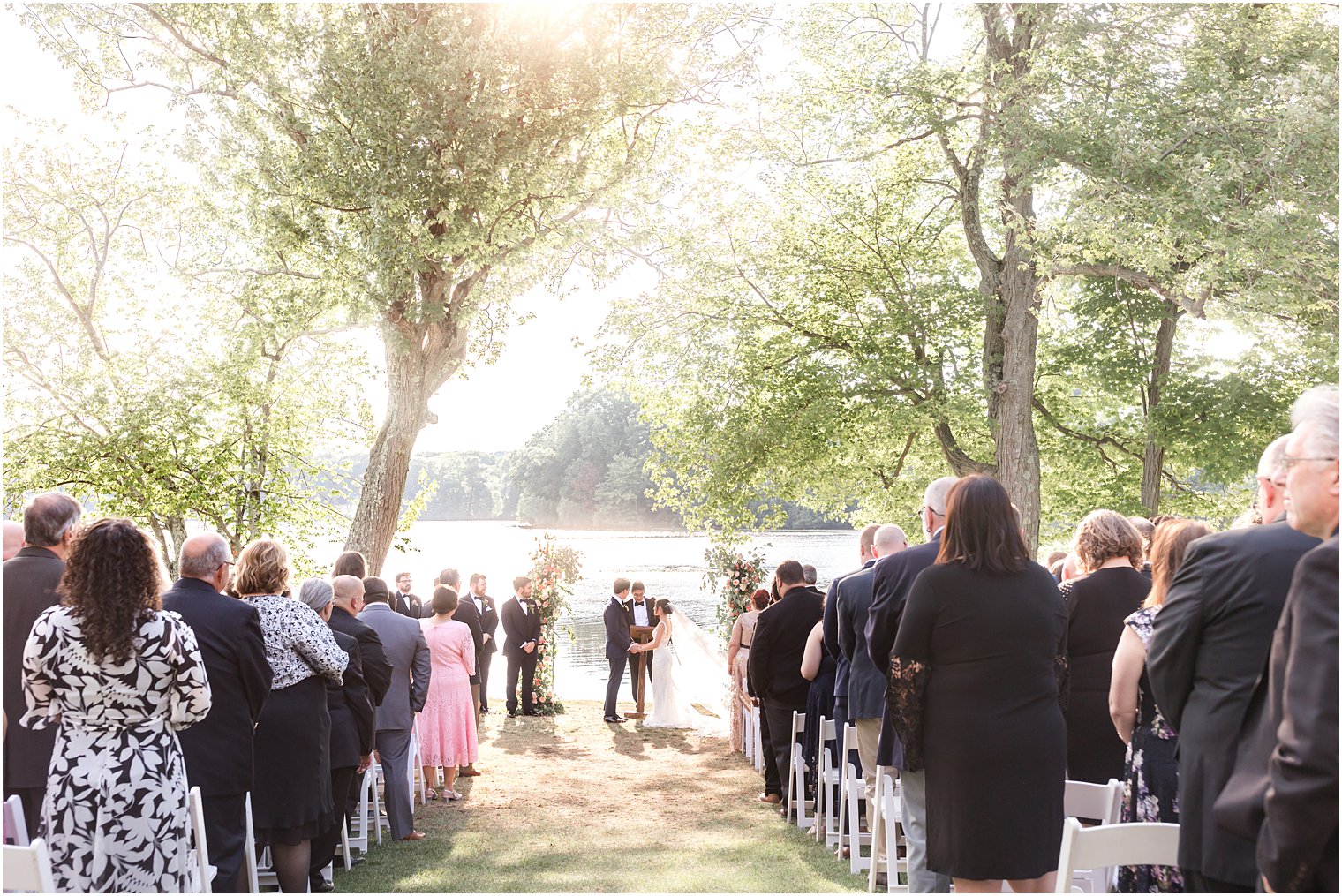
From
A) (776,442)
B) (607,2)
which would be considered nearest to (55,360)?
(607,2)

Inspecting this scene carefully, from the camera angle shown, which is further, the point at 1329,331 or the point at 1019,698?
the point at 1329,331

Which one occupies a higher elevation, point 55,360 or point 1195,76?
point 1195,76

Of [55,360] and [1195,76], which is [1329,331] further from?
[55,360]

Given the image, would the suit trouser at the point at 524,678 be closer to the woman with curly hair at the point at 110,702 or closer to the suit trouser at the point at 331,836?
the suit trouser at the point at 331,836

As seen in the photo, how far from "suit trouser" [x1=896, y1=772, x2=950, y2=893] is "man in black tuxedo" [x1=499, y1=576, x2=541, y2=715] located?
10233 mm

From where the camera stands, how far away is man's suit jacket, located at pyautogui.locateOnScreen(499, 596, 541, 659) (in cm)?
1450

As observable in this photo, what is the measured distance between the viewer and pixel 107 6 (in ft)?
44.5

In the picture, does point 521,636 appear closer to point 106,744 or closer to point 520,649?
point 520,649

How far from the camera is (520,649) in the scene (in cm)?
1469

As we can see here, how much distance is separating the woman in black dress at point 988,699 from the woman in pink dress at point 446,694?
582 centimetres

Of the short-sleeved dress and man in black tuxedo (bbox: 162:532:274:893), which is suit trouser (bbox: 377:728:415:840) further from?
the short-sleeved dress

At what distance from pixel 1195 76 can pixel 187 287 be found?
14769 mm

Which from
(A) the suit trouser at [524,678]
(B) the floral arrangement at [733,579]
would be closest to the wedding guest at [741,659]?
(B) the floral arrangement at [733,579]

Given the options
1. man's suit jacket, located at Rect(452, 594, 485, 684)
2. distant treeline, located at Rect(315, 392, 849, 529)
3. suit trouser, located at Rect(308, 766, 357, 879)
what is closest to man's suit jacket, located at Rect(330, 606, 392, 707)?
suit trouser, located at Rect(308, 766, 357, 879)
